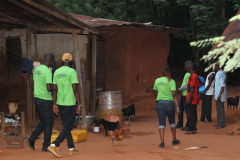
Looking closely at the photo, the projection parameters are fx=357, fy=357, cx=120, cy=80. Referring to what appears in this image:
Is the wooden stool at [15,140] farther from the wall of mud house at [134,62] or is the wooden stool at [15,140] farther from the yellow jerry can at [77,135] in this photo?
the wall of mud house at [134,62]

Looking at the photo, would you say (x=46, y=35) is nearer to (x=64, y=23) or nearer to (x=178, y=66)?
(x=64, y=23)

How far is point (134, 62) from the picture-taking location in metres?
13.6

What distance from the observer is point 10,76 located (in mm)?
12312

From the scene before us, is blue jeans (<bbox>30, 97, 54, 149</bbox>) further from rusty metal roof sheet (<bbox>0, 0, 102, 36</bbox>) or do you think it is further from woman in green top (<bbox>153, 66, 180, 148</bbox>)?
rusty metal roof sheet (<bbox>0, 0, 102, 36</bbox>)

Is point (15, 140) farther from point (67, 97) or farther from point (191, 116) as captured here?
point (191, 116)

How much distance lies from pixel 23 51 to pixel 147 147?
20.2 ft

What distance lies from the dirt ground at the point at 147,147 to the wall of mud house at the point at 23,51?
218 cm

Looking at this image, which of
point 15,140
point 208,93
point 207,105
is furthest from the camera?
point 207,105

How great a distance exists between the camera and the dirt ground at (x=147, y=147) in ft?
20.6

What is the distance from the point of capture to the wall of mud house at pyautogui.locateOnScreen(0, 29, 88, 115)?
11.6m

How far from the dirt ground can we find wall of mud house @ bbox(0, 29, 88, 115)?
2185mm

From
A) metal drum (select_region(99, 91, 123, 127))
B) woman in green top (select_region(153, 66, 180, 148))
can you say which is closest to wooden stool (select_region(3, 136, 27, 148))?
woman in green top (select_region(153, 66, 180, 148))

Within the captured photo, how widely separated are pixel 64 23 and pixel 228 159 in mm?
5628

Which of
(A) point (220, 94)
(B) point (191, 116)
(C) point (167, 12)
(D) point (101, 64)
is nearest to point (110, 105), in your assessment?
(B) point (191, 116)
